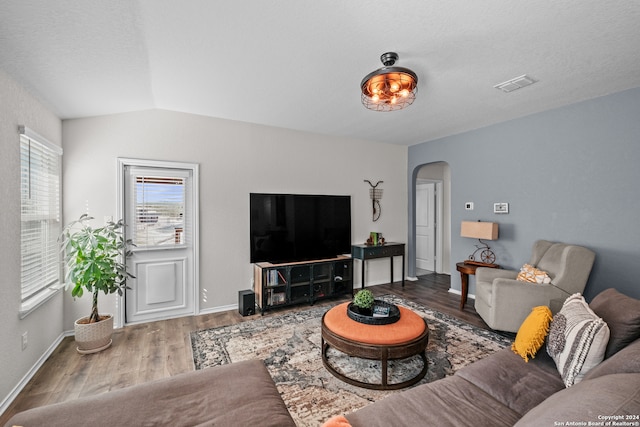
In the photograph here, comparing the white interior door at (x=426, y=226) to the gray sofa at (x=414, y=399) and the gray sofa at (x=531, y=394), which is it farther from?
the gray sofa at (x=414, y=399)

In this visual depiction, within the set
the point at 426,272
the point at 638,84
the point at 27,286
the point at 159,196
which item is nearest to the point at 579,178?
the point at 638,84

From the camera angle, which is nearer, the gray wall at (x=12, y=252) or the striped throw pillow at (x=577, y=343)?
the striped throw pillow at (x=577, y=343)

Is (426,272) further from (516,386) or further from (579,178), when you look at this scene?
(516,386)

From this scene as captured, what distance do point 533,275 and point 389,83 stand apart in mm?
2639

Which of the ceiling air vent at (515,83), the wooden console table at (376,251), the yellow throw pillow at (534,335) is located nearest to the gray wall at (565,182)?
the wooden console table at (376,251)

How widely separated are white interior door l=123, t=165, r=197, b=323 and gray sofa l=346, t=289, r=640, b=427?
305 centimetres

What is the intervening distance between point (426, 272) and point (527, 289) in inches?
128

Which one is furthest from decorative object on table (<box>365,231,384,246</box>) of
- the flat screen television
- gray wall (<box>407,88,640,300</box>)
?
gray wall (<box>407,88,640,300</box>)

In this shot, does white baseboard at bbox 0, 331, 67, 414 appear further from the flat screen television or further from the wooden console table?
the wooden console table

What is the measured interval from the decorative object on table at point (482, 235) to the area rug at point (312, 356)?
1.18 metres

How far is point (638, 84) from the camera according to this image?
9.34 feet

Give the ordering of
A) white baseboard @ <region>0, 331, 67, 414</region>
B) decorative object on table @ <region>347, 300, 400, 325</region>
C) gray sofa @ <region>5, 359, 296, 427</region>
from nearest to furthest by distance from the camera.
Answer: gray sofa @ <region>5, 359, 296, 427</region>
white baseboard @ <region>0, 331, 67, 414</region>
decorative object on table @ <region>347, 300, 400, 325</region>

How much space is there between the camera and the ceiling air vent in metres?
2.70

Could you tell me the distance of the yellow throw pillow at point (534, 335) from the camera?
175 cm
